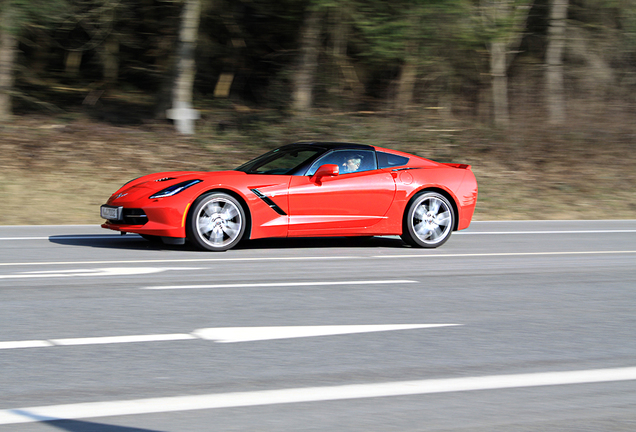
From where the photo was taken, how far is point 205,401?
3434 mm

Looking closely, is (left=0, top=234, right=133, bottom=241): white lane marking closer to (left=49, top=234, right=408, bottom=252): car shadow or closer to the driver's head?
(left=49, top=234, right=408, bottom=252): car shadow

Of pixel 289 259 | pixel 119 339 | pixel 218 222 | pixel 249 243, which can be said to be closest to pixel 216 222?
pixel 218 222

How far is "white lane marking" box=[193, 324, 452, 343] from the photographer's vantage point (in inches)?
180

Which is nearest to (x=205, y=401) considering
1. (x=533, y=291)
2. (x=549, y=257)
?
(x=533, y=291)

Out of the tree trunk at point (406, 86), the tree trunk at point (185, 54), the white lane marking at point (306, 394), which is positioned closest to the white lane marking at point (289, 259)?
the white lane marking at point (306, 394)

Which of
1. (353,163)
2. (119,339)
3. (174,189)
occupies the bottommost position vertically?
(119,339)

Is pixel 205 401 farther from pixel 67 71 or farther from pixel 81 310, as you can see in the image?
pixel 67 71

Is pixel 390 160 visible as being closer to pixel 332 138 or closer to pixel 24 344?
pixel 24 344

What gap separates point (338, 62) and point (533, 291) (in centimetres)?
1487

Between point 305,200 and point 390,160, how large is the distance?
1341mm

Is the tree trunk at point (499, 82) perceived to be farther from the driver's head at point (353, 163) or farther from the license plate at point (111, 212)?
the license plate at point (111, 212)

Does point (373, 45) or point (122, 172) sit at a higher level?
point (373, 45)

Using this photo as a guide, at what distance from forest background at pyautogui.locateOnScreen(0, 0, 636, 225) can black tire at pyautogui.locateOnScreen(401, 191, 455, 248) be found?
4.57m

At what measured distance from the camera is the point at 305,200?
328 inches
